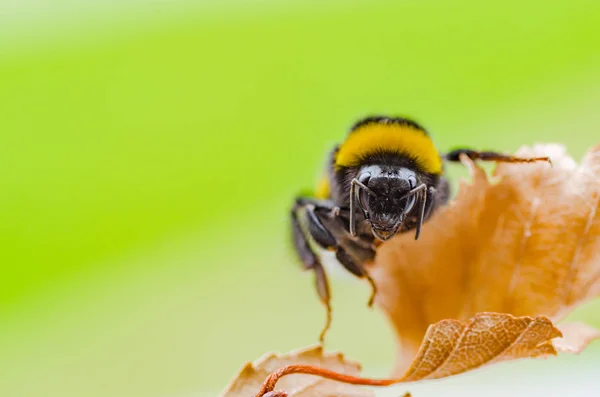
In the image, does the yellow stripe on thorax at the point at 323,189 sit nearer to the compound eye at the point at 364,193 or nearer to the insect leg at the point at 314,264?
the insect leg at the point at 314,264

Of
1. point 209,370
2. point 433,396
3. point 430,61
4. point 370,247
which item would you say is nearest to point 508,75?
point 430,61

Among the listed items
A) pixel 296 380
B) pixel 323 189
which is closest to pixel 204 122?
pixel 323 189

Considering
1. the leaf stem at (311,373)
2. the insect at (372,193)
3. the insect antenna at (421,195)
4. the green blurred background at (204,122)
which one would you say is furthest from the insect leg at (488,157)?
the green blurred background at (204,122)

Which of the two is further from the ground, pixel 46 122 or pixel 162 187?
pixel 46 122

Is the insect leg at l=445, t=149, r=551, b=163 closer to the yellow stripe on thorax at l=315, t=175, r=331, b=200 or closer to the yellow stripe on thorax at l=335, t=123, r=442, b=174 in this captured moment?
the yellow stripe on thorax at l=335, t=123, r=442, b=174

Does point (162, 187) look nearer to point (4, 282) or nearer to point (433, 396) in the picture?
point (4, 282)

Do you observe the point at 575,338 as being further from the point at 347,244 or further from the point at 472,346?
the point at 347,244
